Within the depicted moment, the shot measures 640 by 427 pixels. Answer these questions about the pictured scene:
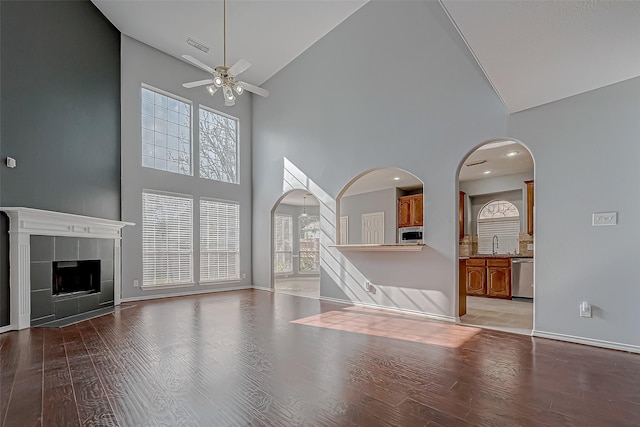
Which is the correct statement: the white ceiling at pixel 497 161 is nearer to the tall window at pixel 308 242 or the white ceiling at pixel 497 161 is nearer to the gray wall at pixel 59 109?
the tall window at pixel 308 242

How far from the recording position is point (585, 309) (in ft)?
11.4

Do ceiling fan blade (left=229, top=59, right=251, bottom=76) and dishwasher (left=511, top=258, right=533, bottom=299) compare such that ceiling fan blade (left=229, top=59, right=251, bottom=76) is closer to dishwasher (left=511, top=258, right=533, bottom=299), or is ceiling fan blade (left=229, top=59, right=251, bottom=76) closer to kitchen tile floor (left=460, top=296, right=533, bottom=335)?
kitchen tile floor (left=460, top=296, right=533, bottom=335)

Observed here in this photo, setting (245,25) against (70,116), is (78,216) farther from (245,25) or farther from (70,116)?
(245,25)

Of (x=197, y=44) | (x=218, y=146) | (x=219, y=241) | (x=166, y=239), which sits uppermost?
(x=197, y=44)

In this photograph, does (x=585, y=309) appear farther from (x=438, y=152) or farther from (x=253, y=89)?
(x=253, y=89)

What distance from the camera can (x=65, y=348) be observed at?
337 cm

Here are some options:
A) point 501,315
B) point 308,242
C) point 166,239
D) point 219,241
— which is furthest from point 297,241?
point 501,315

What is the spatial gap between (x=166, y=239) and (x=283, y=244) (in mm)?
5348

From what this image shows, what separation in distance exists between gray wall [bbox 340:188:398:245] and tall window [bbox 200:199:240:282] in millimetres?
3658

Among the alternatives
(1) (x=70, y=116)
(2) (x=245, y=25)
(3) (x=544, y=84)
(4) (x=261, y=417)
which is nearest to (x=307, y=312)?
(4) (x=261, y=417)

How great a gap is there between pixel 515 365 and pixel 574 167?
2.29m

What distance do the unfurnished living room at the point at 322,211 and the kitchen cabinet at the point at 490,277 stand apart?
43mm

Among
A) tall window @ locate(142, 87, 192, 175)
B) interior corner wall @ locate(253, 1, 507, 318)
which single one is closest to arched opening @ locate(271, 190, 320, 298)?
interior corner wall @ locate(253, 1, 507, 318)

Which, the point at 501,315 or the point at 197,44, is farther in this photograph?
the point at 197,44
